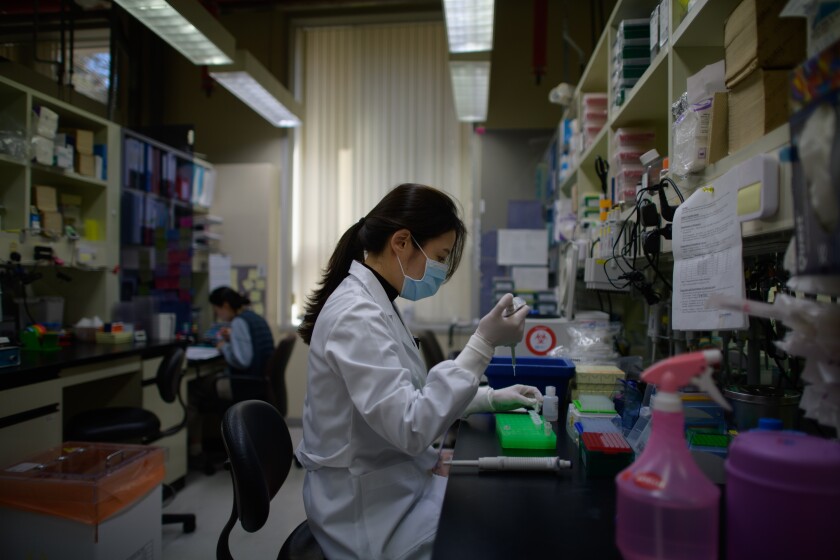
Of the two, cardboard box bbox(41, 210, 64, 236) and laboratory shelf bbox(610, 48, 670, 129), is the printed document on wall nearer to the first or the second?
laboratory shelf bbox(610, 48, 670, 129)

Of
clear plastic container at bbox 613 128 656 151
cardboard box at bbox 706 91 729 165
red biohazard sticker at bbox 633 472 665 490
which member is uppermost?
clear plastic container at bbox 613 128 656 151

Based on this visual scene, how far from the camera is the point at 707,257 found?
1.05 metres

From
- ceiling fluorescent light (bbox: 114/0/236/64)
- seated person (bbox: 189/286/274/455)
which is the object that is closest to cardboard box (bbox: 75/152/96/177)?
ceiling fluorescent light (bbox: 114/0/236/64)

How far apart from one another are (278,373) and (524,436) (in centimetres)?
226

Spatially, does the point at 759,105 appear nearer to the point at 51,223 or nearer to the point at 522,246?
the point at 522,246

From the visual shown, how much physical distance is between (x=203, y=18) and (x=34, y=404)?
201cm

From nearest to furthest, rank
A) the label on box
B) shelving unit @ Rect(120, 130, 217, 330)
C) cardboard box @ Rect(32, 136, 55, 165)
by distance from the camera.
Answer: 1. the label on box
2. cardboard box @ Rect(32, 136, 55, 165)
3. shelving unit @ Rect(120, 130, 217, 330)

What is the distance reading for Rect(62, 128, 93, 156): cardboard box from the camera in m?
2.93

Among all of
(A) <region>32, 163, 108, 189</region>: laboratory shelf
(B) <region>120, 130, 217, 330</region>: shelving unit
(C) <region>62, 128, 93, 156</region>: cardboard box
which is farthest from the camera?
(B) <region>120, 130, 217, 330</region>: shelving unit

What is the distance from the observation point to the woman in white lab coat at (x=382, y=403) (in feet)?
3.43

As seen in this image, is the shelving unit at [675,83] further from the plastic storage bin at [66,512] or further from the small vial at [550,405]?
the plastic storage bin at [66,512]

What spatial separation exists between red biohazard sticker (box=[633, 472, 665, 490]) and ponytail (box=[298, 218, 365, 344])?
0.95 meters

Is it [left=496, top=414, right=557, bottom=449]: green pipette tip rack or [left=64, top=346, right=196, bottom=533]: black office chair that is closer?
[left=496, top=414, right=557, bottom=449]: green pipette tip rack

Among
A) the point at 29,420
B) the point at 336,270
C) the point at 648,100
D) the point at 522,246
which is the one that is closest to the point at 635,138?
the point at 648,100
